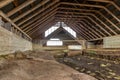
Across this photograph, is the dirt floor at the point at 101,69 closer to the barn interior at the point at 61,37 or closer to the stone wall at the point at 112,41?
the barn interior at the point at 61,37

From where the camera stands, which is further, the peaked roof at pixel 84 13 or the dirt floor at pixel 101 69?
the peaked roof at pixel 84 13

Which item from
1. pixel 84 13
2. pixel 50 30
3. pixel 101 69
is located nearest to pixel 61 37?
pixel 50 30

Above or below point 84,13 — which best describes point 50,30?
below

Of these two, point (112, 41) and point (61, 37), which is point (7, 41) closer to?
point (112, 41)

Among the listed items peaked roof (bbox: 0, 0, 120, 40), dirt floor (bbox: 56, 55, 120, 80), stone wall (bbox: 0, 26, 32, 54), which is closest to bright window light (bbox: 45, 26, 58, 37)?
peaked roof (bbox: 0, 0, 120, 40)

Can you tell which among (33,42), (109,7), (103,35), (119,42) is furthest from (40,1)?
(33,42)

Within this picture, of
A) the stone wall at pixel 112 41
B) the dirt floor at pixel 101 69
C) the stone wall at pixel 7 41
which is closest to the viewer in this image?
the dirt floor at pixel 101 69

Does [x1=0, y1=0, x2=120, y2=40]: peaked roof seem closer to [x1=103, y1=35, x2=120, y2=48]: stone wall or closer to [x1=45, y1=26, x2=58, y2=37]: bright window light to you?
[x1=103, y1=35, x2=120, y2=48]: stone wall

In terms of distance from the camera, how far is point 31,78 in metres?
2.77

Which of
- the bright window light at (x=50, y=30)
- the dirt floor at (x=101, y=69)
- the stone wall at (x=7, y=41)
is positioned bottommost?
the dirt floor at (x=101, y=69)

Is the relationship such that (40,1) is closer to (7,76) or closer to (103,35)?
(7,76)

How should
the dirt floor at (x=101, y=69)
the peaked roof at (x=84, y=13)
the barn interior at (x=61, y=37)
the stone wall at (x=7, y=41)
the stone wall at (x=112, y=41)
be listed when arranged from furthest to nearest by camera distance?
the stone wall at (x=112, y=41) < the peaked roof at (x=84, y=13) < the stone wall at (x=7, y=41) < the dirt floor at (x=101, y=69) < the barn interior at (x=61, y=37)

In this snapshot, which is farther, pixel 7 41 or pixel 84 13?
pixel 84 13

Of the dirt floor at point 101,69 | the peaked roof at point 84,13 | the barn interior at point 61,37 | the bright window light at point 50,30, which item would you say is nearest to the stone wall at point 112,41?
the barn interior at point 61,37
